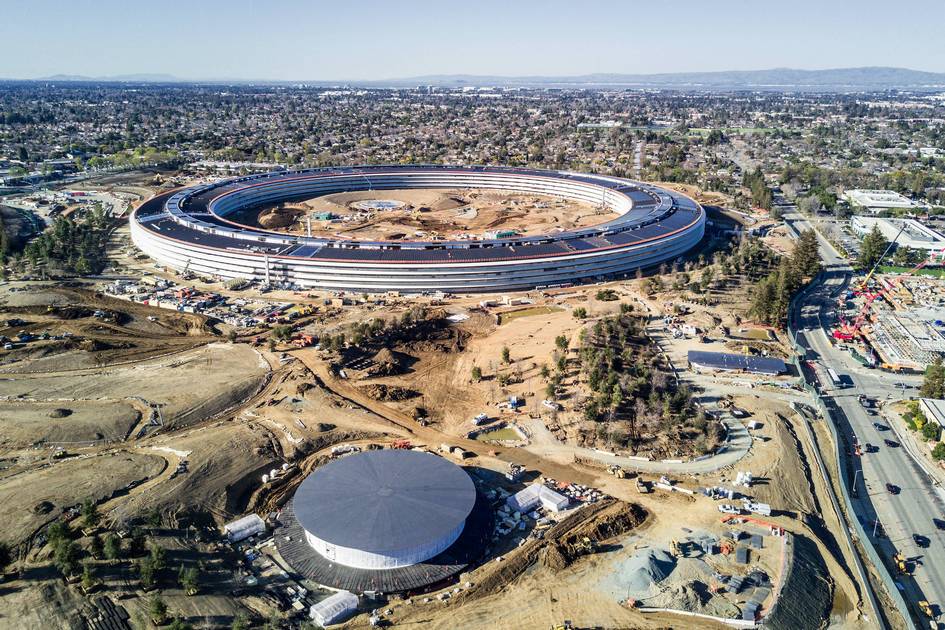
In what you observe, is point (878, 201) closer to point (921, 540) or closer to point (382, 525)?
point (921, 540)

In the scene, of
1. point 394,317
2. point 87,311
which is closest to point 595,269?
point 394,317

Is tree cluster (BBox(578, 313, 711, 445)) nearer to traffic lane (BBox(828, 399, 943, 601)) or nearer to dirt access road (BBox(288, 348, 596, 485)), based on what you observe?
dirt access road (BBox(288, 348, 596, 485))

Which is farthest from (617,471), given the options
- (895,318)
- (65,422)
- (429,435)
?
(895,318)

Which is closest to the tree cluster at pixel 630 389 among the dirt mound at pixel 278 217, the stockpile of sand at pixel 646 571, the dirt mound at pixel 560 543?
the dirt mound at pixel 560 543

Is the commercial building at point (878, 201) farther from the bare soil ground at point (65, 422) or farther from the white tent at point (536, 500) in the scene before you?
the bare soil ground at point (65, 422)

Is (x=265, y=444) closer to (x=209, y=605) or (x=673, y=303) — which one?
(x=209, y=605)

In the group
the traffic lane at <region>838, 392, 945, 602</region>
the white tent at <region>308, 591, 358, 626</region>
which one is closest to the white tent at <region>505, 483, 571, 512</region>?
the white tent at <region>308, 591, 358, 626</region>
